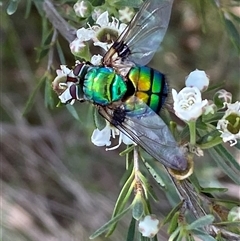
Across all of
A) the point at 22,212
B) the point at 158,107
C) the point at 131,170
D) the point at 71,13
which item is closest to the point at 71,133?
the point at 22,212

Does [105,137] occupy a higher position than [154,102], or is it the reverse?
[154,102]

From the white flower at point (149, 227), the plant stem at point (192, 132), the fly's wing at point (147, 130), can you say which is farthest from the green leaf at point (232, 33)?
the white flower at point (149, 227)

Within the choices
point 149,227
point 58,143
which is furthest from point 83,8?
point 58,143

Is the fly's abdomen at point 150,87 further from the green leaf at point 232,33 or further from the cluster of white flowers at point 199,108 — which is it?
the green leaf at point 232,33

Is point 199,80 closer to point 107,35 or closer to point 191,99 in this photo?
point 191,99

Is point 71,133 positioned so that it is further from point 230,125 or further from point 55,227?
point 230,125
